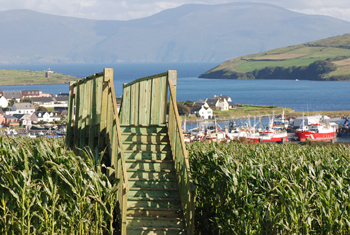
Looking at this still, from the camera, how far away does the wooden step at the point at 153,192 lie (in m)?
10.5

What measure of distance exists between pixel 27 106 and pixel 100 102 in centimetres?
14550

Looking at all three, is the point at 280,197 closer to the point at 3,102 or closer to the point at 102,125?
the point at 102,125

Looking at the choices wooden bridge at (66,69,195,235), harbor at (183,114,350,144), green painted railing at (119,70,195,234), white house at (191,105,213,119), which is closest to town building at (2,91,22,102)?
white house at (191,105,213,119)

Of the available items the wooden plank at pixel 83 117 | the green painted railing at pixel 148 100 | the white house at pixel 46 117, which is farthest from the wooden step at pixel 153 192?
the white house at pixel 46 117

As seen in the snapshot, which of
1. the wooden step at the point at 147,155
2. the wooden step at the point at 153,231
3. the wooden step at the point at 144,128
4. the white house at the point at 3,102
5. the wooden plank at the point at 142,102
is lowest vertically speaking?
the white house at the point at 3,102

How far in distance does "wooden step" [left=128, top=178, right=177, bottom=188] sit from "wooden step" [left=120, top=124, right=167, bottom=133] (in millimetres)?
1812

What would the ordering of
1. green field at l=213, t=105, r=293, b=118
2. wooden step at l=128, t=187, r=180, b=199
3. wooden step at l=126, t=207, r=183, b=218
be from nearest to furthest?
wooden step at l=126, t=207, r=183, b=218 < wooden step at l=128, t=187, r=180, b=199 < green field at l=213, t=105, r=293, b=118

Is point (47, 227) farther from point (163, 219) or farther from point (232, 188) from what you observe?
point (232, 188)

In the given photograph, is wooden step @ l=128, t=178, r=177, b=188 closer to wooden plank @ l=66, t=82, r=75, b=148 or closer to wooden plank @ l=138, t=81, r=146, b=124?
wooden plank @ l=138, t=81, r=146, b=124

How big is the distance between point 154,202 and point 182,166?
1072mm

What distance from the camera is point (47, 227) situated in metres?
8.34

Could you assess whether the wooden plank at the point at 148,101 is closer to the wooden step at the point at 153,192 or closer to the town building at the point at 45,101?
the wooden step at the point at 153,192

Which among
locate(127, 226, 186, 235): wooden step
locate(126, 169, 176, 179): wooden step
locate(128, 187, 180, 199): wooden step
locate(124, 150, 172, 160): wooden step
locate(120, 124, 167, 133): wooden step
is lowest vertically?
locate(127, 226, 186, 235): wooden step

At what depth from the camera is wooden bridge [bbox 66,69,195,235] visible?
9773mm
